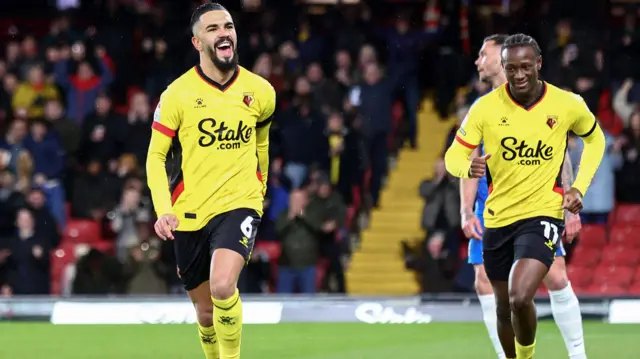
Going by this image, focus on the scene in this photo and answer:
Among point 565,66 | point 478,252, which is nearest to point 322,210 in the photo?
point 565,66

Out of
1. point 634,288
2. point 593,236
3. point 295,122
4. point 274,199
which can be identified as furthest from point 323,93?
point 634,288

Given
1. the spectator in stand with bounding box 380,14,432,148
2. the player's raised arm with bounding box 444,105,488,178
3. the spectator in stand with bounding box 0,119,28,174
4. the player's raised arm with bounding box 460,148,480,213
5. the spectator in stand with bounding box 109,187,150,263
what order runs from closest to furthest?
the player's raised arm with bounding box 444,105,488,178 → the player's raised arm with bounding box 460,148,480,213 → the spectator in stand with bounding box 109,187,150,263 → the spectator in stand with bounding box 0,119,28,174 → the spectator in stand with bounding box 380,14,432,148

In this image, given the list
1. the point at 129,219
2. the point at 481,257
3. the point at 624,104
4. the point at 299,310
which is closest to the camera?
the point at 481,257

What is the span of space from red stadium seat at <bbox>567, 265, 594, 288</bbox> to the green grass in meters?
2.50

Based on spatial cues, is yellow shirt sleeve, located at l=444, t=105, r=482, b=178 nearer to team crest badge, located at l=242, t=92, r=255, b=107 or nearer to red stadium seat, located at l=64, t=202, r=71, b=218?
team crest badge, located at l=242, t=92, r=255, b=107

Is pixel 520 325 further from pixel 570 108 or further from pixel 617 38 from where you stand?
pixel 617 38

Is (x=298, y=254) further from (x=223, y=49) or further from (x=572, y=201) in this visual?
(x=572, y=201)

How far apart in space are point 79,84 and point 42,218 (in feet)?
9.49

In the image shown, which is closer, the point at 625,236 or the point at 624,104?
the point at 625,236

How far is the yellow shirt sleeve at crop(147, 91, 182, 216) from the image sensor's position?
8.65 m

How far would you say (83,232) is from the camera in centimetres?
1820

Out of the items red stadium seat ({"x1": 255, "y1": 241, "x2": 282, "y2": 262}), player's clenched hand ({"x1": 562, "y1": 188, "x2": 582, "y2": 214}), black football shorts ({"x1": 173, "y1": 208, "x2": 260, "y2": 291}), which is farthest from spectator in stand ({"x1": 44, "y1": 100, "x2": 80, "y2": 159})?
player's clenched hand ({"x1": 562, "y1": 188, "x2": 582, "y2": 214})

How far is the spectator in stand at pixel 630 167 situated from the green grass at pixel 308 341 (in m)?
3.24

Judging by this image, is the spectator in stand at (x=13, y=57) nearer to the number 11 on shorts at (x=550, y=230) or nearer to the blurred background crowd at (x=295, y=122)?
the blurred background crowd at (x=295, y=122)
